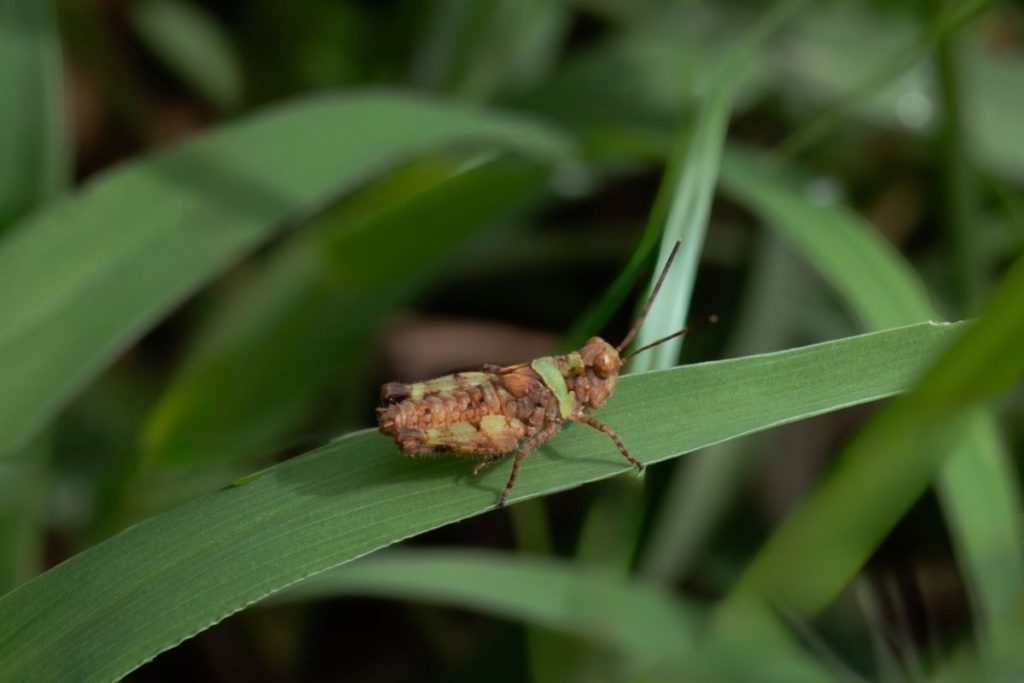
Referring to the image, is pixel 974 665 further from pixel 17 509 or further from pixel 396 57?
pixel 396 57

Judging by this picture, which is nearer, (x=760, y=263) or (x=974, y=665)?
(x=974, y=665)

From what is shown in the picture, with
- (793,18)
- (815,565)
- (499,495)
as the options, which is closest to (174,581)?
(499,495)

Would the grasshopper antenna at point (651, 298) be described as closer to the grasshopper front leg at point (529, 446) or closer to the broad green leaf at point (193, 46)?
the grasshopper front leg at point (529, 446)

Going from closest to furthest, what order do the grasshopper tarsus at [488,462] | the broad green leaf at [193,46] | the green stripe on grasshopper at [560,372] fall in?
1. the grasshopper tarsus at [488,462]
2. the green stripe on grasshopper at [560,372]
3. the broad green leaf at [193,46]

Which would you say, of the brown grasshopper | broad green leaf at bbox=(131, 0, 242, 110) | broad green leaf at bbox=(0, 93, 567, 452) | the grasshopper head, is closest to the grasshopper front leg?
the brown grasshopper

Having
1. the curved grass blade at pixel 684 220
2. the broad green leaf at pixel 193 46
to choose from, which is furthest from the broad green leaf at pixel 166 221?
the broad green leaf at pixel 193 46

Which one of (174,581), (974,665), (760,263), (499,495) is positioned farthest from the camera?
(760,263)

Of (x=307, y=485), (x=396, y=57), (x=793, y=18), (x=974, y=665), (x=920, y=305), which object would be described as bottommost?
(x=974, y=665)

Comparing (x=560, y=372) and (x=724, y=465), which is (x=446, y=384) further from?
(x=724, y=465)
